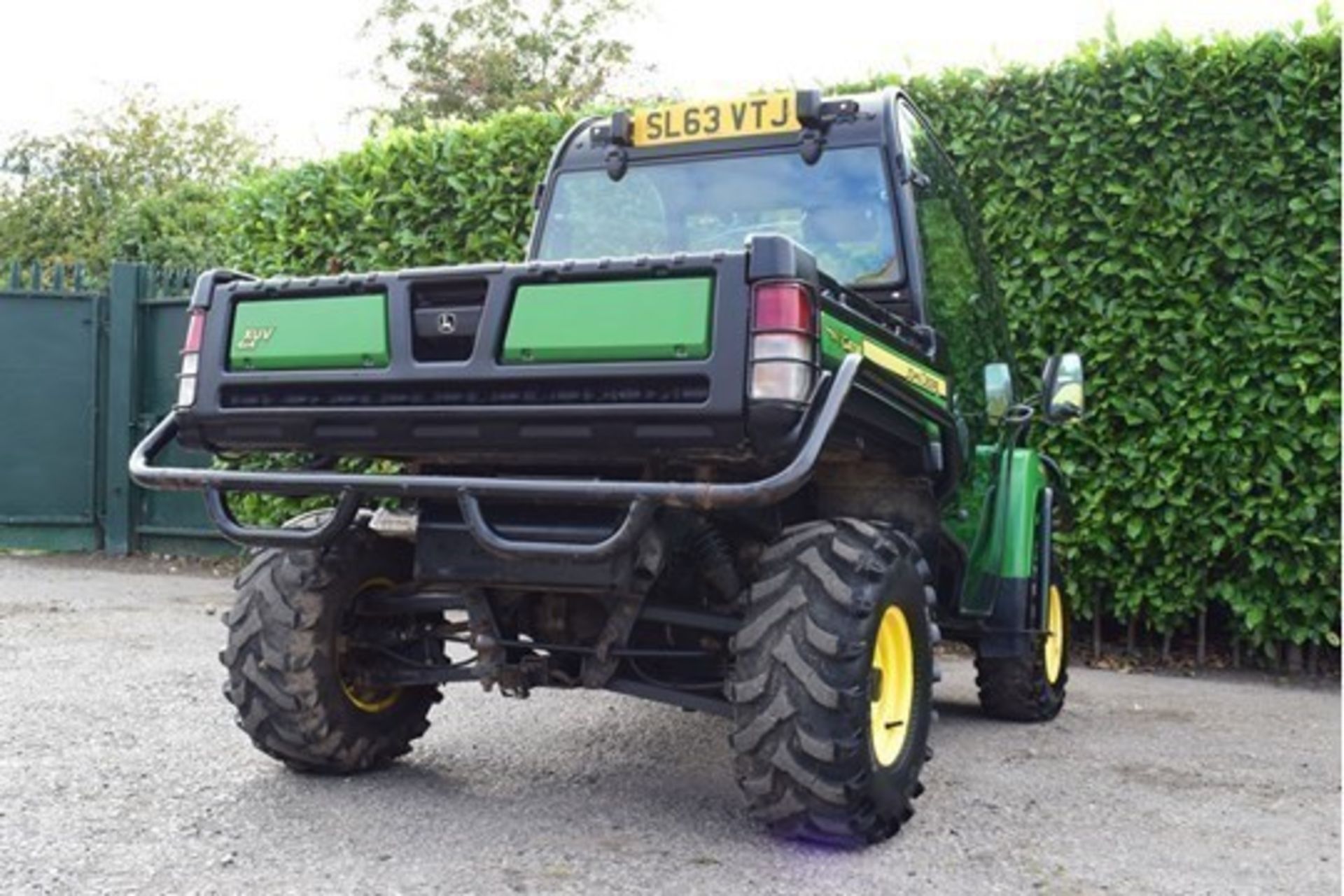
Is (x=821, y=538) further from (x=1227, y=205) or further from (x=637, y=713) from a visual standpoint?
(x=1227, y=205)

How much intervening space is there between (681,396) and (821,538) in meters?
0.65

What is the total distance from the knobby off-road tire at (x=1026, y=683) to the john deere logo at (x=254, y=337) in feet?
10.7

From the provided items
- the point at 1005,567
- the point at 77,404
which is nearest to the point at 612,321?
the point at 1005,567

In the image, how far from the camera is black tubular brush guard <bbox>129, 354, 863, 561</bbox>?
326 cm

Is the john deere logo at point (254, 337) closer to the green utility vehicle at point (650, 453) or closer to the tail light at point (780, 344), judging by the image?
the green utility vehicle at point (650, 453)

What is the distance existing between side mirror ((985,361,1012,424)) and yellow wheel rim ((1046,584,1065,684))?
3.39 ft

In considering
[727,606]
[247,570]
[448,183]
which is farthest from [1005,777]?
[448,183]

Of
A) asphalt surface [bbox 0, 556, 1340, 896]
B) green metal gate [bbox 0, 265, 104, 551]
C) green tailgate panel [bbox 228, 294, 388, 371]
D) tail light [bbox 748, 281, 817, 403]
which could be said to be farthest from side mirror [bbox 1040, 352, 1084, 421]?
green metal gate [bbox 0, 265, 104, 551]

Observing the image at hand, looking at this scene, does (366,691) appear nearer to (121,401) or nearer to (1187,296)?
(1187,296)

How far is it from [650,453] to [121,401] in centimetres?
830

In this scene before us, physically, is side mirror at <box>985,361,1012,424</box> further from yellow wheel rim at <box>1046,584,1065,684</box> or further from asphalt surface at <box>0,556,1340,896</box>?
asphalt surface at <box>0,556,1340,896</box>

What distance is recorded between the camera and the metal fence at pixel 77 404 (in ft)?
34.9

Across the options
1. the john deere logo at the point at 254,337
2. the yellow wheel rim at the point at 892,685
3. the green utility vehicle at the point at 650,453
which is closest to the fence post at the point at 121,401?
the green utility vehicle at the point at 650,453

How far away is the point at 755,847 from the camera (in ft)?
12.0
